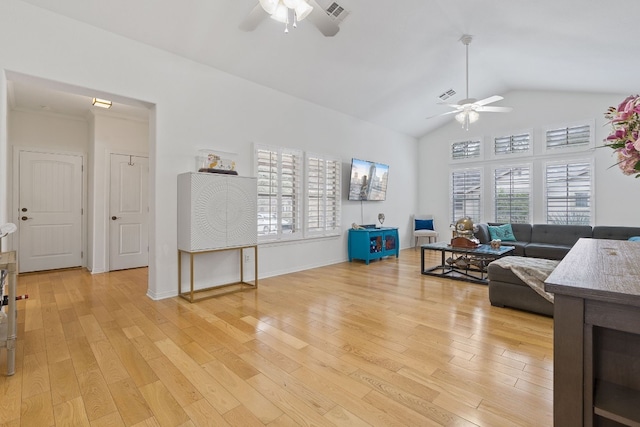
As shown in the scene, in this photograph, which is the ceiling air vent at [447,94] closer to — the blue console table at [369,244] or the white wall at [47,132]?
the blue console table at [369,244]

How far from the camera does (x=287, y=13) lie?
2.47m

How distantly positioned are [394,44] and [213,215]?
3422 mm

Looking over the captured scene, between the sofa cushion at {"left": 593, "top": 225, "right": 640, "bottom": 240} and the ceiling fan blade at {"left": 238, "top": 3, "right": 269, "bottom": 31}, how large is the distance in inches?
240

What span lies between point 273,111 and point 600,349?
15.2 feet

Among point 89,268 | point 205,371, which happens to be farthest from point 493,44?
point 89,268

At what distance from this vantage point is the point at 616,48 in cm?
383

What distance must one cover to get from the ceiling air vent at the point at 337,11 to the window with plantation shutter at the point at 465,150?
5.22 metres

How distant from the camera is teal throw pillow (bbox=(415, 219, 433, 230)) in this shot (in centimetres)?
779

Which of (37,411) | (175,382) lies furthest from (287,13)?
(37,411)

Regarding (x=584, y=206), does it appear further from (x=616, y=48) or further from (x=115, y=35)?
(x=115, y=35)

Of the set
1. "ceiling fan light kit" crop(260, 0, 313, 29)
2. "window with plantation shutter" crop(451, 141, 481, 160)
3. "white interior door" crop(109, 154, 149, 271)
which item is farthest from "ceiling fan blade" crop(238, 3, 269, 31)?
"window with plantation shutter" crop(451, 141, 481, 160)

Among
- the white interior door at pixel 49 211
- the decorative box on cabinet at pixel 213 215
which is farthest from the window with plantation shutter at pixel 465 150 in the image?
the white interior door at pixel 49 211

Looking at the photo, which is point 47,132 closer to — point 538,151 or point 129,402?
point 129,402

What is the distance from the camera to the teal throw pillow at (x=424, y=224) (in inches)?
307
